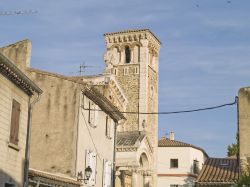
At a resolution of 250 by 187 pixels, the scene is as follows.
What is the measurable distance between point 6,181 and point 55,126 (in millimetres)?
8232

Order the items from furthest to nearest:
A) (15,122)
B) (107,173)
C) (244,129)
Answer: (107,173), (244,129), (15,122)

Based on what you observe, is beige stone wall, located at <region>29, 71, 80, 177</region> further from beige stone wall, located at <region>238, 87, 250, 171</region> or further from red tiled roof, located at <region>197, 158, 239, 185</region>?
beige stone wall, located at <region>238, 87, 250, 171</region>

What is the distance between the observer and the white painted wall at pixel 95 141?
26.9 meters

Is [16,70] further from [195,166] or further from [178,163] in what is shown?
[195,166]

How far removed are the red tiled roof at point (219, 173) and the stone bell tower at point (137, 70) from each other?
105 ft

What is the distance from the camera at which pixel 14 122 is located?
19.4 metres

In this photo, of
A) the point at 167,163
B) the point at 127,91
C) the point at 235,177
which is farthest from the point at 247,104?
the point at 127,91

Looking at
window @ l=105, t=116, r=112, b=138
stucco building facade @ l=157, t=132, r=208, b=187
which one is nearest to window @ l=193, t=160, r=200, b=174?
stucco building facade @ l=157, t=132, r=208, b=187

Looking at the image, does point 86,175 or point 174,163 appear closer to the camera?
point 86,175

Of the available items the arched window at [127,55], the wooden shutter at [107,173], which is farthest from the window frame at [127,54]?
the wooden shutter at [107,173]

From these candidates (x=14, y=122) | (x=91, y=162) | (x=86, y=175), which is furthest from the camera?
(x=91, y=162)

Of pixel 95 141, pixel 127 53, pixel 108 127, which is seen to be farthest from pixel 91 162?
pixel 127 53

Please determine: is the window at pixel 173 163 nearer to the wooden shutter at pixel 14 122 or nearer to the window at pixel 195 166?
the window at pixel 195 166

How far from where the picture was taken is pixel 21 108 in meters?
20.2
